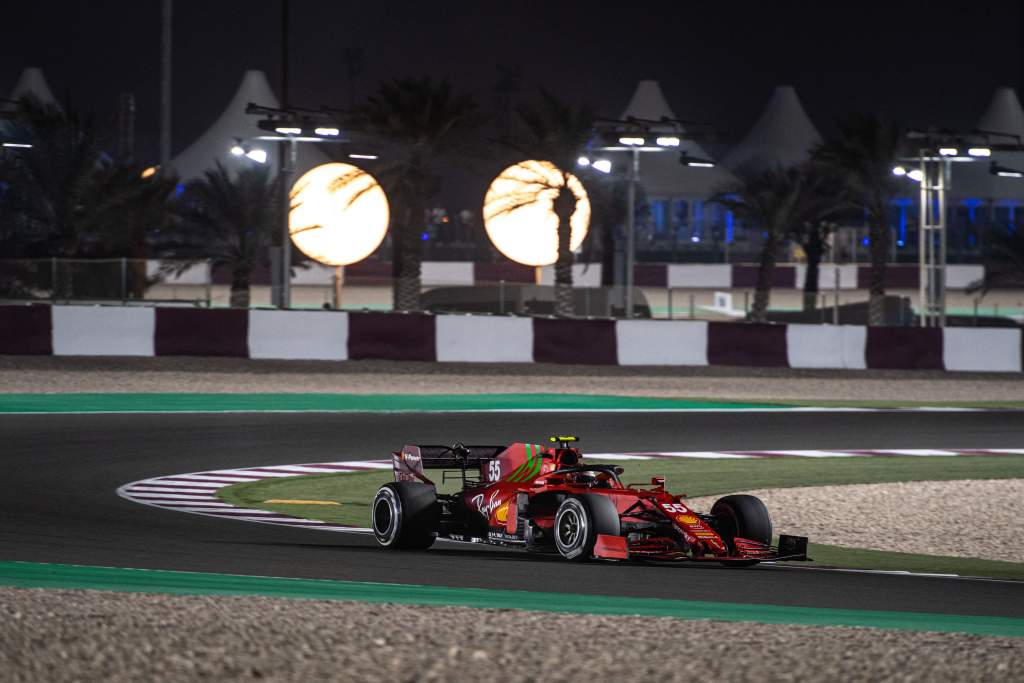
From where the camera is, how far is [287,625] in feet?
26.2

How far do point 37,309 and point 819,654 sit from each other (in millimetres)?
21040

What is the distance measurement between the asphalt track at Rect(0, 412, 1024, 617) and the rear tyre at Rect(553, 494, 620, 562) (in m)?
0.15

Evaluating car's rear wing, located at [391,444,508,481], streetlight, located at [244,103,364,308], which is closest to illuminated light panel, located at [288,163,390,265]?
streetlight, located at [244,103,364,308]

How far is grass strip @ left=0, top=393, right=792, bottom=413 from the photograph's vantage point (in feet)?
72.7

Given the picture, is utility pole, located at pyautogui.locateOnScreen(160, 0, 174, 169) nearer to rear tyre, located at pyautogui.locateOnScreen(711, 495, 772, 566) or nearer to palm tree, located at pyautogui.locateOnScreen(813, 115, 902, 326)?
palm tree, located at pyautogui.locateOnScreen(813, 115, 902, 326)

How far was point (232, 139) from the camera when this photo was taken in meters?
59.1

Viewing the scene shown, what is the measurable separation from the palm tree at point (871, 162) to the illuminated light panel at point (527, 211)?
9.22 metres

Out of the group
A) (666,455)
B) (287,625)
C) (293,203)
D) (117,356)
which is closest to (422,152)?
(293,203)

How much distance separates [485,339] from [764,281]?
15672mm

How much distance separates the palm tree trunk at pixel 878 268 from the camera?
132 ft

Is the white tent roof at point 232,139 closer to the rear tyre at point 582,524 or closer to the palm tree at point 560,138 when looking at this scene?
the palm tree at point 560,138

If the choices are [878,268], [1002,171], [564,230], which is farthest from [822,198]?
[1002,171]

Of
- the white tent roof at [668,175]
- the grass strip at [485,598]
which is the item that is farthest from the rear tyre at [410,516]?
the white tent roof at [668,175]

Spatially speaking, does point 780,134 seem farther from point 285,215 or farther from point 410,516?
point 410,516
